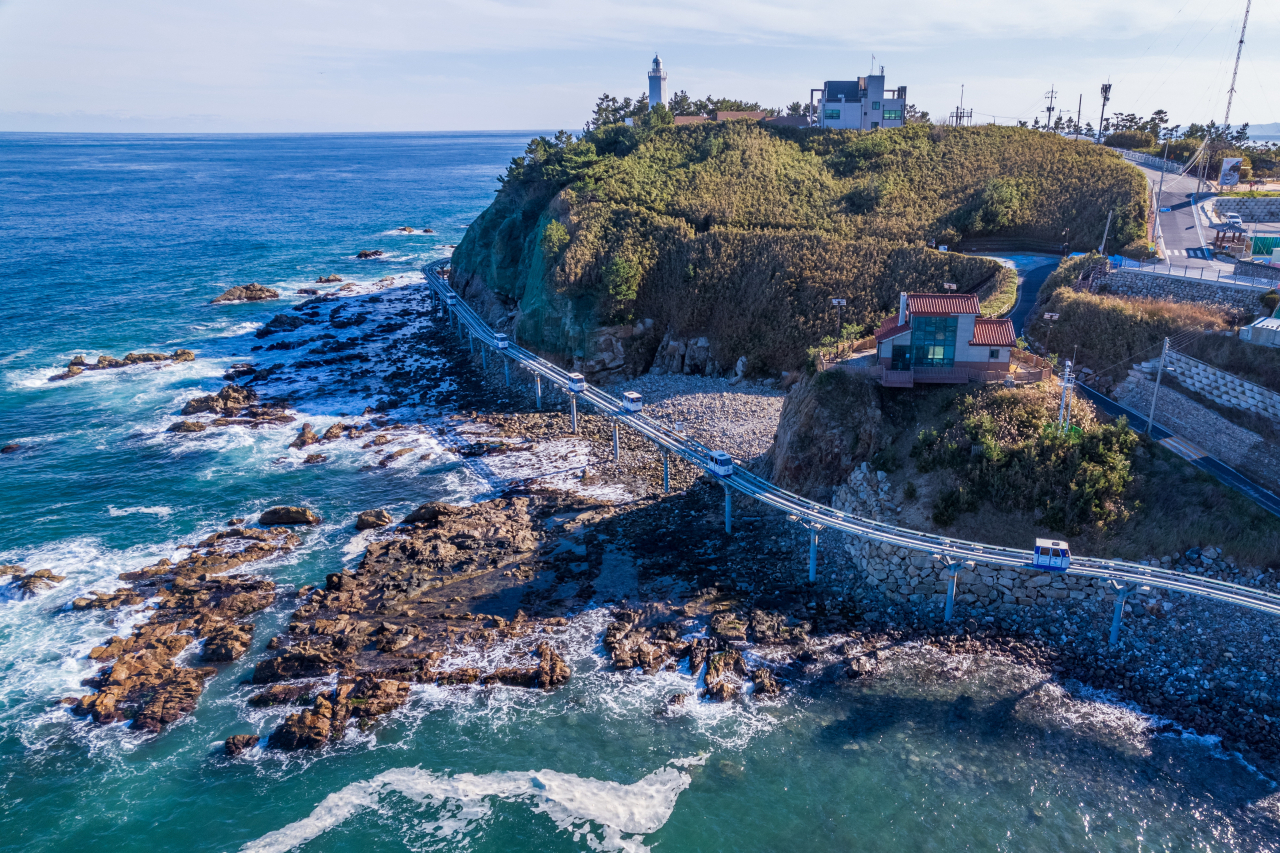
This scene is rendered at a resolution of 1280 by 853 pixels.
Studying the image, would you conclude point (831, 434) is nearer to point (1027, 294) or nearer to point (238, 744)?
point (1027, 294)

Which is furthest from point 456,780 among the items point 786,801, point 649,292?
point 649,292

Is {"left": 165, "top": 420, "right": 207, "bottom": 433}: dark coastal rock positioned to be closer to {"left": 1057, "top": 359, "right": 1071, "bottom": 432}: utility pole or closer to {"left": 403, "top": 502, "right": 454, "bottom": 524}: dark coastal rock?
{"left": 403, "top": 502, "right": 454, "bottom": 524}: dark coastal rock

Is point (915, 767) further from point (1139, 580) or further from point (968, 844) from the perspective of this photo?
point (1139, 580)

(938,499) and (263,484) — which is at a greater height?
(938,499)

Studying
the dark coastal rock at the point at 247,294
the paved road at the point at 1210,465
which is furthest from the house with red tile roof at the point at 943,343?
the dark coastal rock at the point at 247,294

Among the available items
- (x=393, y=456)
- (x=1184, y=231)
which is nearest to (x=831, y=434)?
(x=393, y=456)

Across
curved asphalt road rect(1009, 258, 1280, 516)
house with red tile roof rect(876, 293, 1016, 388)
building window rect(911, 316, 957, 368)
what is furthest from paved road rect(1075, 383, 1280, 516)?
building window rect(911, 316, 957, 368)
